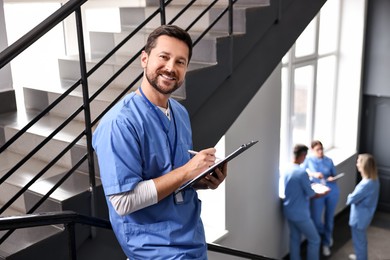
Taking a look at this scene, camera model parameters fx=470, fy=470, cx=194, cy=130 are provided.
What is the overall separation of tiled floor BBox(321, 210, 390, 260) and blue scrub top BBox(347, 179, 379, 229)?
2.16ft

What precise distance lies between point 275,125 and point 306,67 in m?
1.65

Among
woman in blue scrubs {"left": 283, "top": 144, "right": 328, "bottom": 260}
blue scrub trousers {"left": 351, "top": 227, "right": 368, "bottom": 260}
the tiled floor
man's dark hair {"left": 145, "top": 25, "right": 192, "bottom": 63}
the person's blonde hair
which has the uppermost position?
man's dark hair {"left": 145, "top": 25, "right": 192, "bottom": 63}

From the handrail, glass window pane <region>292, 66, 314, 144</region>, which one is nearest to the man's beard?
the handrail

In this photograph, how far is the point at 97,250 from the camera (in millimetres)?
2137

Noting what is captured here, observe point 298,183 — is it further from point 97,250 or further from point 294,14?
point 97,250

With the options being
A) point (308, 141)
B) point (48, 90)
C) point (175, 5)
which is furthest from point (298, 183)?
point (48, 90)

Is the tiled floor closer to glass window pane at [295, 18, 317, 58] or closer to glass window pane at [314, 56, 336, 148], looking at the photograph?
glass window pane at [314, 56, 336, 148]

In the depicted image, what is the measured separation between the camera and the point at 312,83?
676cm

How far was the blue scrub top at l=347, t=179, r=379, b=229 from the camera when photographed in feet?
17.9

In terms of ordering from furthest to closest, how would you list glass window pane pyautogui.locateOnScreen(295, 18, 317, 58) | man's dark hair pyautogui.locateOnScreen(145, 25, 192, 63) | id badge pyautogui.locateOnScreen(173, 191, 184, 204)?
1. glass window pane pyautogui.locateOnScreen(295, 18, 317, 58)
2. id badge pyautogui.locateOnScreen(173, 191, 184, 204)
3. man's dark hair pyautogui.locateOnScreen(145, 25, 192, 63)

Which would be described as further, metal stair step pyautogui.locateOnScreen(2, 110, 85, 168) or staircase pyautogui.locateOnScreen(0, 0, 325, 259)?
metal stair step pyautogui.locateOnScreen(2, 110, 85, 168)

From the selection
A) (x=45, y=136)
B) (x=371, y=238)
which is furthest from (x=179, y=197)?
(x=371, y=238)

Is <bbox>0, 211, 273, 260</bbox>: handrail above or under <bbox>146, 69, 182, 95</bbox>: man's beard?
under

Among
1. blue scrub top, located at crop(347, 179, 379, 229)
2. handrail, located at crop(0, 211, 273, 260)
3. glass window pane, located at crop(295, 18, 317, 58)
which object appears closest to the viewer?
handrail, located at crop(0, 211, 273, 260)
